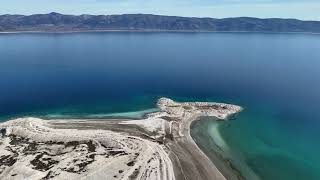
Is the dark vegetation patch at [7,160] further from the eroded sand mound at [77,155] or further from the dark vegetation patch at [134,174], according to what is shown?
the dark vegetation patch at [134,174]

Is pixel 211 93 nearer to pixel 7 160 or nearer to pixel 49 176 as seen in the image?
pixel 49 176

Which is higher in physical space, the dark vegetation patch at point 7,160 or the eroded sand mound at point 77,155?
the eroded sand mound at point 77,155

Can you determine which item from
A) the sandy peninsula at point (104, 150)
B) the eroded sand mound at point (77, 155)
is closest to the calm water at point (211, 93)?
the sandy peninsula at point (104, 150)

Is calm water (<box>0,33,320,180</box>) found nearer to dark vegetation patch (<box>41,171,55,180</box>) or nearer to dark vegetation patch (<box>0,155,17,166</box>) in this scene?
dark vegetation patch (<box>0,155,17,166</box>)

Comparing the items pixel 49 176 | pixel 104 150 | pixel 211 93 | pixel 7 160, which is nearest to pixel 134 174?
pixel 104 150

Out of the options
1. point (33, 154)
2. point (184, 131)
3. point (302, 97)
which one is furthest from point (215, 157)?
point (302, 97)
